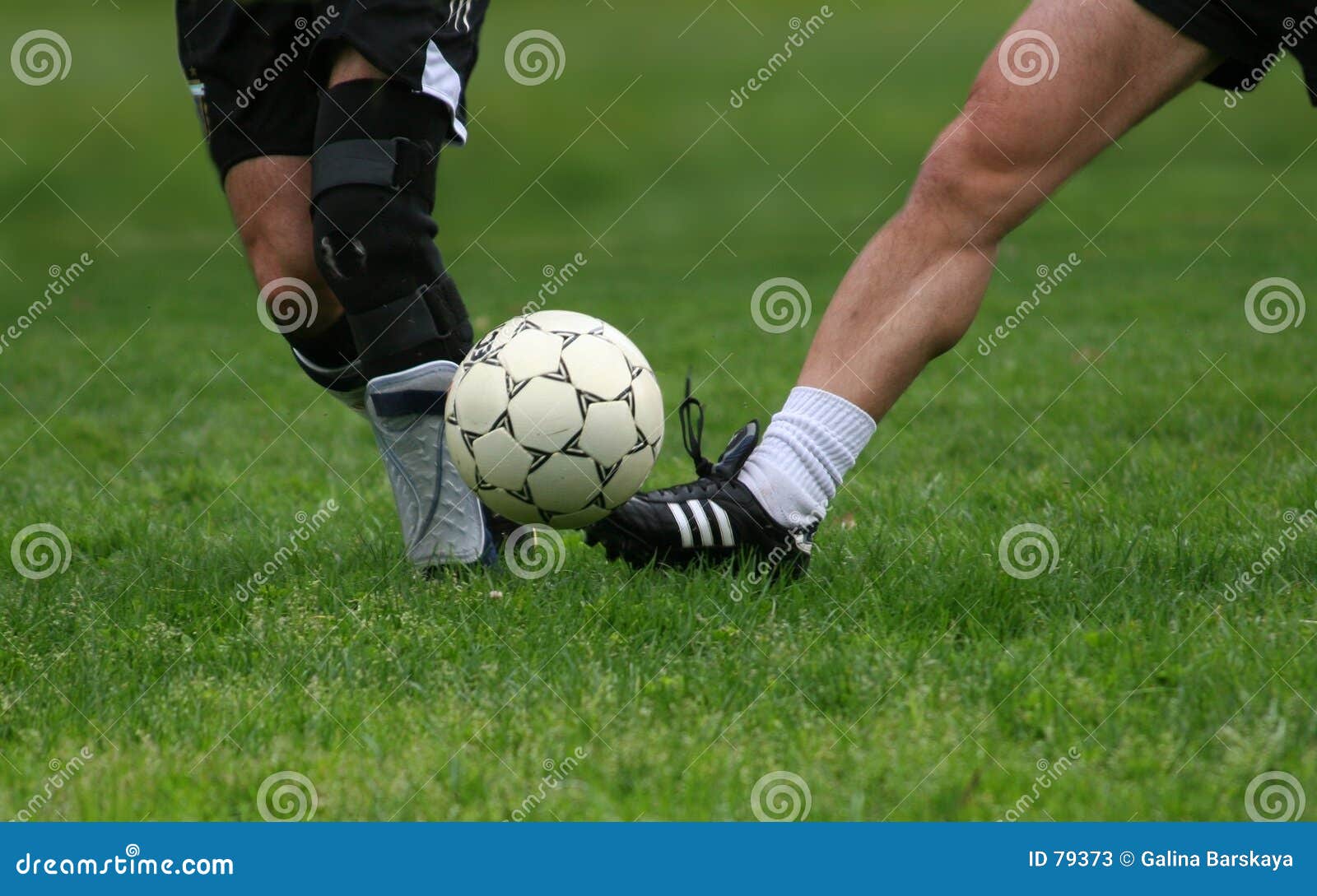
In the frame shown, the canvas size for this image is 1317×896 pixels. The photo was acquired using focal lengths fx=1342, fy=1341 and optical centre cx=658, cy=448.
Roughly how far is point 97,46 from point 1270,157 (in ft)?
74.5

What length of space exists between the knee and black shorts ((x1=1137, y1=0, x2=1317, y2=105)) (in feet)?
1.49

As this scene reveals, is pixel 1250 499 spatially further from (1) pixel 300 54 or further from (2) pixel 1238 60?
(1) pixel 300 54

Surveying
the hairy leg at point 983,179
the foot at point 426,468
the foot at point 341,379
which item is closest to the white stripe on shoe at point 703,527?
the hairy leg at point 983,179

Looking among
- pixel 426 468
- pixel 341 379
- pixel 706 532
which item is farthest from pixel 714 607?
pixel 341 379

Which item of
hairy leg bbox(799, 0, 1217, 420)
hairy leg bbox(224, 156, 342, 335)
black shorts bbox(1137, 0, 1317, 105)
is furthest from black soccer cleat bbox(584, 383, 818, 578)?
black shorts bbox(1137, 0, 1317, 105)

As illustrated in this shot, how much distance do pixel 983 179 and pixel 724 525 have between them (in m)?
1.07

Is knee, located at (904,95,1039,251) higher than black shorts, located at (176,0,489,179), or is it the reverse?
knee, located at (904,95,1039,251)

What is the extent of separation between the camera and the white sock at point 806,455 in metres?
3.39

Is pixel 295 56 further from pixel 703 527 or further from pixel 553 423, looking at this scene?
pixel 703 527

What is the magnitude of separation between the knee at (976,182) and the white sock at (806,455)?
20.7 inches

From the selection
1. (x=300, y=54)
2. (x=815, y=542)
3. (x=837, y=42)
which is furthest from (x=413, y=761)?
(x=837, y=42)

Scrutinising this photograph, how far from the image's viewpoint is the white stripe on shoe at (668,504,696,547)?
11.1ft

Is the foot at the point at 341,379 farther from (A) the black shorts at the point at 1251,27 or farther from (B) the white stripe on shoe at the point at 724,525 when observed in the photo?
(A) the black shorts at the point at 1251,27

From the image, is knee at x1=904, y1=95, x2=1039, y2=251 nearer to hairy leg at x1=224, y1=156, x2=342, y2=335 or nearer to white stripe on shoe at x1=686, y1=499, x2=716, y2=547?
white stripe on shoe at x1=686, y1=499, x2=716, y2=547
